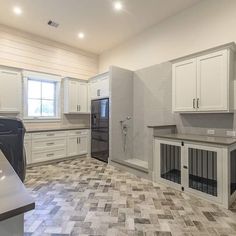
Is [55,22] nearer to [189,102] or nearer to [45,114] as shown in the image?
[45,114]

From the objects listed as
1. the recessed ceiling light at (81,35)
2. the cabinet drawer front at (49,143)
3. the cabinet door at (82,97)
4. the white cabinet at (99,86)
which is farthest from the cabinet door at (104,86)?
the cabinet drawer front at (49,143)

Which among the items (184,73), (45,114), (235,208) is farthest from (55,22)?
(235,208)

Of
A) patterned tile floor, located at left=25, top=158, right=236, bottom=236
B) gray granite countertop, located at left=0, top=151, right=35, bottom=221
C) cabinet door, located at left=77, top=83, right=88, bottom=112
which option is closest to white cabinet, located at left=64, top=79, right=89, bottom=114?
cabinet door, located at left=77, top=83, right=88, bottom=112

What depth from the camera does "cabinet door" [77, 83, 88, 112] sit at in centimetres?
561

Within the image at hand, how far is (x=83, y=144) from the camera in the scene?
5.47 meters

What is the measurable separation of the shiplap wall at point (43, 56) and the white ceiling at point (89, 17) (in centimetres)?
21

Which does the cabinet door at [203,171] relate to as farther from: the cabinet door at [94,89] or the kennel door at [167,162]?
the cabinet door at [94,89]

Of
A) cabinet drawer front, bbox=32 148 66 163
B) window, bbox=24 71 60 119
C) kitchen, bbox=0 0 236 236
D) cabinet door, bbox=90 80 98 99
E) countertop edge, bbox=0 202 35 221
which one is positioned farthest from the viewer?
cabinet door, bbox=90 80 98 99

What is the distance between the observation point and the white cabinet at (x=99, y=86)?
4879 millimetres

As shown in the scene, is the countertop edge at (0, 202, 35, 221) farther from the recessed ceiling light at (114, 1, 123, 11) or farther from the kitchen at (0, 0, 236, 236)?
the recessed ceiling light at (114, 1, 123, 11)

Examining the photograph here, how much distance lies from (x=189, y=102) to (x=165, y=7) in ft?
6.84

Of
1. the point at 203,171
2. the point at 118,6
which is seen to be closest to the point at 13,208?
the point at 203,171

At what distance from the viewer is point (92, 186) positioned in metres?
3.28

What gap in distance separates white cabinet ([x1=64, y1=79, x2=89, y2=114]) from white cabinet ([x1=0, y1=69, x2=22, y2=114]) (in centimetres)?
127
